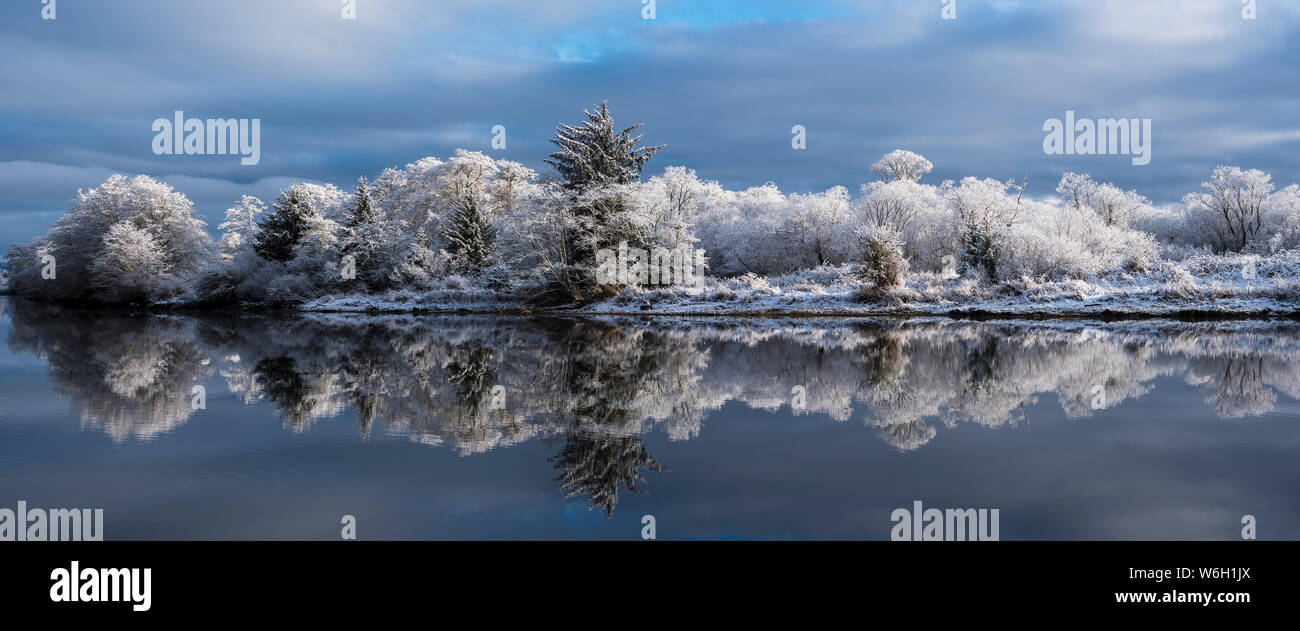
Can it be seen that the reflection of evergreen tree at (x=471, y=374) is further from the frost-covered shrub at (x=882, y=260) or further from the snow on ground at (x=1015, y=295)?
Result: the frost-covered shrub at (x=882, y=260)

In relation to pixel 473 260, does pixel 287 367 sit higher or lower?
lower

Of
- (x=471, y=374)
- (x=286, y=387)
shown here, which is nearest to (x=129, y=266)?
(x=286, y=387)

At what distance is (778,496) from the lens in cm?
696

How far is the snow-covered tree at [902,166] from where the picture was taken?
207ft

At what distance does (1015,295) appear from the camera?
3500 cm

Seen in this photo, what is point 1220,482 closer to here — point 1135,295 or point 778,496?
point 778,496

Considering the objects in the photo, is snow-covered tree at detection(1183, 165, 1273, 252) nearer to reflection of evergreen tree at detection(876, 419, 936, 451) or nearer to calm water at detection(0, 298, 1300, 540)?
calm water at detection(0, 298, 1300, 540)

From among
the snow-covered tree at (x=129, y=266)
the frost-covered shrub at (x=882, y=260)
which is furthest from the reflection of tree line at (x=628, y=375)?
the snow-covered tree at (x=129, y=266)

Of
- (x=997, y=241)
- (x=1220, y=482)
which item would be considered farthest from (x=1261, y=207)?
(x=1220, y=482)

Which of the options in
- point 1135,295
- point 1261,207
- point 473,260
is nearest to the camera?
point 1135,295

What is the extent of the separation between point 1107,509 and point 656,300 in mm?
33600

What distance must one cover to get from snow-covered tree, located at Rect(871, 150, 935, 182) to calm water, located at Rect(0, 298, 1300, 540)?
1813 inches

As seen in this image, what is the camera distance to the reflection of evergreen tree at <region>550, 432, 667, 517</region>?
7008 mm
